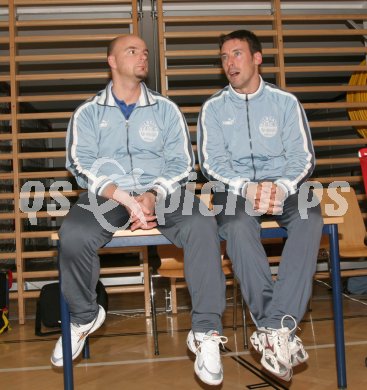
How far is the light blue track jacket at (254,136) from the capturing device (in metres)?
3.04

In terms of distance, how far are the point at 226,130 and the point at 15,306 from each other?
3579mm

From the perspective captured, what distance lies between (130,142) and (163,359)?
1.32m

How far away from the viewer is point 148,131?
3.06 m

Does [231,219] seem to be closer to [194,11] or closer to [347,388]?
[347,388]

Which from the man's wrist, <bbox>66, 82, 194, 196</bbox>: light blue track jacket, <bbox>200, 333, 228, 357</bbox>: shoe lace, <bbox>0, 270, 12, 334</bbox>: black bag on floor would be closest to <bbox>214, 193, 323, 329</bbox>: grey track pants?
<bbox>200, 333, 228, 357</bbox>: shoe lace

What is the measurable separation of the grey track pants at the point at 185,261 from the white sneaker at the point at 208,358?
48 millimetres

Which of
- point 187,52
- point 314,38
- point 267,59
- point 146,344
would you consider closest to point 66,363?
point 146,344

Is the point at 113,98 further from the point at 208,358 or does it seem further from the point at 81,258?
the point at 208,358

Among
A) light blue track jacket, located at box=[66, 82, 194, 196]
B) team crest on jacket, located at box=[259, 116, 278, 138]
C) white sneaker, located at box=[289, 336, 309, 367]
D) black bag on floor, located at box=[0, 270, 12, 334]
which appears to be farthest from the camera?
black bag on floor, located at box=[0, 270, 12, 334]

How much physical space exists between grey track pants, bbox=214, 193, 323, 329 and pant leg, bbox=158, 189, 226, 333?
92 mm

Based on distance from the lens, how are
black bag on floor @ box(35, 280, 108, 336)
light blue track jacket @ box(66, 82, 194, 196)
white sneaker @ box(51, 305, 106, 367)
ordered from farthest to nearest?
black bag on floor @ box(35, 280, 108, 336) → light blue track jacket @ box(66, 82, 194, 196) → white sneaker @ box(51, 305, 106, 367)

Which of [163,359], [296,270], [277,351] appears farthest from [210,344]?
[163,359]

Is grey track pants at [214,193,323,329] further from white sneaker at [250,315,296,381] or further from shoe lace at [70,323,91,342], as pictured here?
shoe lace at [70,323,91,342]

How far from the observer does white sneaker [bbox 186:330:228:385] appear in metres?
2.31
